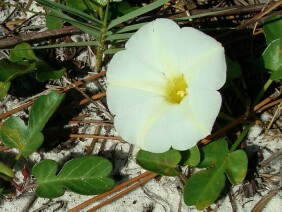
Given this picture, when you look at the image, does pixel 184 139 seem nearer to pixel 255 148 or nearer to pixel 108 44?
pixel 255 148

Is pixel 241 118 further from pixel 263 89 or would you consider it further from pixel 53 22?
pixel 53 22

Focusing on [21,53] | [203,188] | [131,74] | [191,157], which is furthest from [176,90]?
[21,53]

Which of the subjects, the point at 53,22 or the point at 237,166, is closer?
the point at 237,166

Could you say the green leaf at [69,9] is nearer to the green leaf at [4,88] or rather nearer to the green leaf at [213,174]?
the green leaf at [4,88]

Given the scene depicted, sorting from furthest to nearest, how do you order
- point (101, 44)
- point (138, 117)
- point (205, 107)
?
point (101, 44) → point (138, 117) → point (205, 107)

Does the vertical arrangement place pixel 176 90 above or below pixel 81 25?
below

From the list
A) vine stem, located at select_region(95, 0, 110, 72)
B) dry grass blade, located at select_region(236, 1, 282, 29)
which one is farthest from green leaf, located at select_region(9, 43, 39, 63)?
dry grass blade, located at select_region(236, 1, 282, 29)

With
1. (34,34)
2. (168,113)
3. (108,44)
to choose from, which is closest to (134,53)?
(168,113)

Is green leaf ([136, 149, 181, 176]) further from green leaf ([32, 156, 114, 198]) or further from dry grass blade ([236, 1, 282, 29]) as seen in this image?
dry grass blade ([236, 1, 282, 29])
